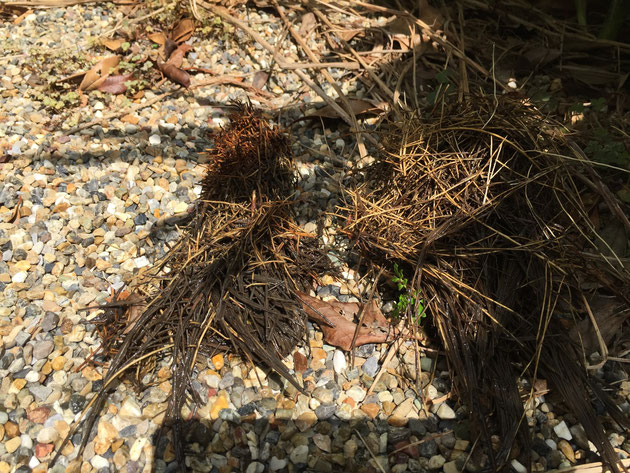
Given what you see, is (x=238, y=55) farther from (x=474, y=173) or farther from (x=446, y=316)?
(x=446, y=316)

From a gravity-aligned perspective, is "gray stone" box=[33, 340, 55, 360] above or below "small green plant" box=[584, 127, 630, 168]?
below

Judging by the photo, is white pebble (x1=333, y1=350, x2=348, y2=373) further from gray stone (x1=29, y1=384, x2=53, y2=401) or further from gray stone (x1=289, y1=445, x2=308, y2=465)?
gray stone (x1=29, y1=384, x2=53, y2=401)

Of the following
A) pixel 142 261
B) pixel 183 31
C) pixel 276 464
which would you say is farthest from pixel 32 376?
pixel 183 31

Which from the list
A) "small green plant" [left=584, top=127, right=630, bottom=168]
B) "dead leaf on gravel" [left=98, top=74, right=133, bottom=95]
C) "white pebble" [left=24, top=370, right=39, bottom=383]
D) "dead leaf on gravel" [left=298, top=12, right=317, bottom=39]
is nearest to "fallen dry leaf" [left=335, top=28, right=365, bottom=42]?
"dead leaf on gravel" [left=298, top=12, right=317, bottom=39]

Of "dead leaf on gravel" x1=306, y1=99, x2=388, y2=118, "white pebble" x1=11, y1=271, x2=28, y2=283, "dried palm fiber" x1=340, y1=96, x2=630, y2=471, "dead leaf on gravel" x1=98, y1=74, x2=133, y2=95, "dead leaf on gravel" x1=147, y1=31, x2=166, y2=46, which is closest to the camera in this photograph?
"dried palm fiber" x1=340, y1=96, x2=630, y2=471

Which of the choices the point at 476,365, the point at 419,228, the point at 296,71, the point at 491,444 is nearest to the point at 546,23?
the point at 296,71
